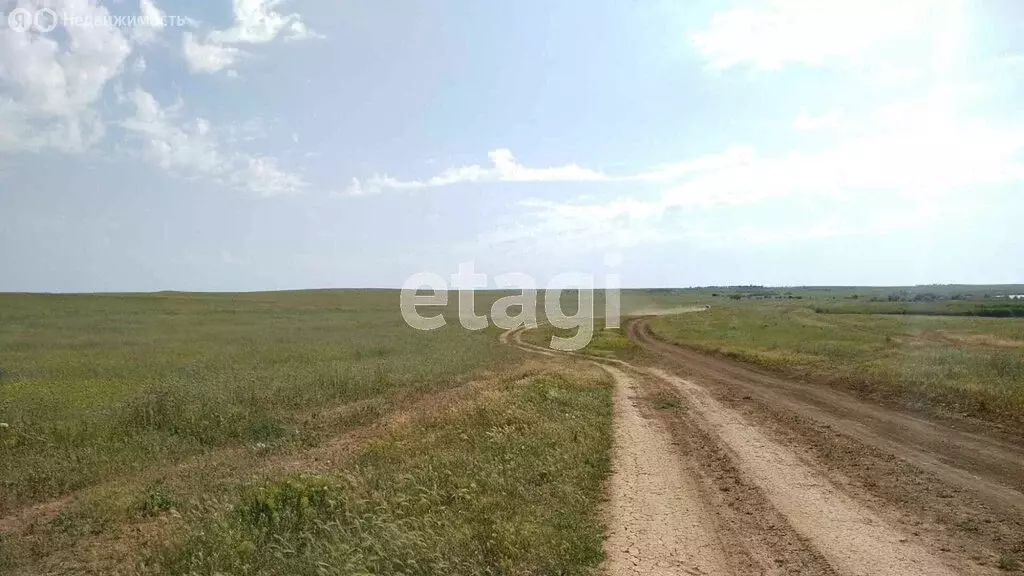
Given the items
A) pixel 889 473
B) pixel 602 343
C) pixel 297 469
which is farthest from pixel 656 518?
pixel 602 343

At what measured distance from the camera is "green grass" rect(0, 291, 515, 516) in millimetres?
13648

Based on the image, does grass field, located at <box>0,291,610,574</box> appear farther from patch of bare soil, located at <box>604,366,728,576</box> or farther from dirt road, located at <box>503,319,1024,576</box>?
dirt road, located at <box>503,319,1024,576</box>

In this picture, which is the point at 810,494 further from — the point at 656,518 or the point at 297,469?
the point at 297,469

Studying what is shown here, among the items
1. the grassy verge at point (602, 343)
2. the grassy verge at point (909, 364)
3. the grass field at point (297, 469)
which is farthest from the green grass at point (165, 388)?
the grassy verge at point (909, 364)

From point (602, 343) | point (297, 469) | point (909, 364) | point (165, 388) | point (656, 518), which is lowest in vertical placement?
point (602, 343)

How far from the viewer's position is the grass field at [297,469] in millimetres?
7758

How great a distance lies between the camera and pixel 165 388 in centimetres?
1927

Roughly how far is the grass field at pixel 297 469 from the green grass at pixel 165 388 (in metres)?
0.08

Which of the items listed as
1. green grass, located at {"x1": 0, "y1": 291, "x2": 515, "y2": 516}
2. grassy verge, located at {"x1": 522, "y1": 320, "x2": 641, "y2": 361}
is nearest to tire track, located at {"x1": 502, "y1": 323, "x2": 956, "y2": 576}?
green grass, located at {"x1": 0, "y1": 291, "x2": 515, "y2": 516}

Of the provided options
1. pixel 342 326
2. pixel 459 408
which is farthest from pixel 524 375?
pixel 342 326

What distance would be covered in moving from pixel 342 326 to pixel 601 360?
118ft

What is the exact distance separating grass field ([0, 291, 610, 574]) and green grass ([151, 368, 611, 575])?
33 mm

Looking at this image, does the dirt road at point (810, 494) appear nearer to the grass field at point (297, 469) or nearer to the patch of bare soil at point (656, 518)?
the patch of bare soil at point (656, 518)

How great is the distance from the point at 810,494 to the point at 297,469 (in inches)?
349
